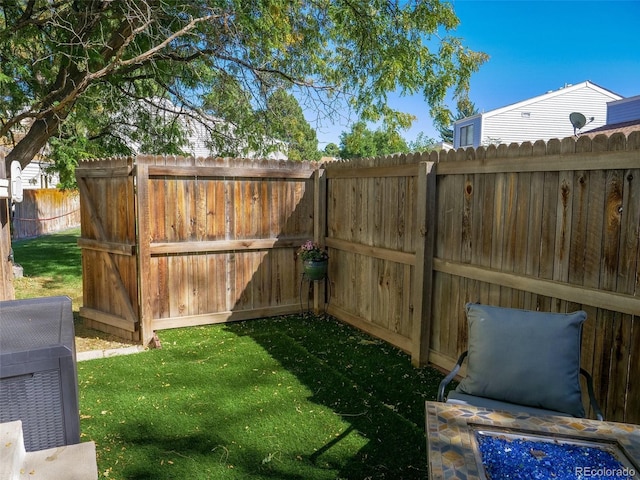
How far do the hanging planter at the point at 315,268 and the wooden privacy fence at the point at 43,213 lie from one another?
33.3 ft

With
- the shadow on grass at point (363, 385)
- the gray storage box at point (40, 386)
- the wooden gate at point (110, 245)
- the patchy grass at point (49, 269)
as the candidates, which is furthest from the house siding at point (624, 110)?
the gray storage box at point (40, 386)

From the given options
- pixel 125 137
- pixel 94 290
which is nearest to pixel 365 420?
pixel 94 290

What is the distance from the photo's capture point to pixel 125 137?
9.29 m

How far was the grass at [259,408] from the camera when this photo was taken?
2580mm

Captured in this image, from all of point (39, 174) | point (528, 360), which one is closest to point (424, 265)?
point (528, 360)

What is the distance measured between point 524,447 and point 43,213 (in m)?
16.9

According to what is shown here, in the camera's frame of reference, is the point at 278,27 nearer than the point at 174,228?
No

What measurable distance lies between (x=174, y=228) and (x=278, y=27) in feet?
10.6

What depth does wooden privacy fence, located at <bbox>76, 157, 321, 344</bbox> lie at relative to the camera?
4.83 m

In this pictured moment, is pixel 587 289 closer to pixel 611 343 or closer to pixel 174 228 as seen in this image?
Result: pixel 611 343

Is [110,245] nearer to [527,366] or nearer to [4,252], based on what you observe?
[4,252]

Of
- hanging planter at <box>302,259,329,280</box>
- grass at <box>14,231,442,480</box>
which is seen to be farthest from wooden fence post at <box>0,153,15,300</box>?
hanging planter at <box>302,259,329,280</box>

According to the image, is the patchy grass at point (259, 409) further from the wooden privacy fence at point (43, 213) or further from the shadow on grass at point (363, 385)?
the wooden privacy fence at point (43, 213)

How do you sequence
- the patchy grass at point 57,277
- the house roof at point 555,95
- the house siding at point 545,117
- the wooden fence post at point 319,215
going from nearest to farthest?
the patchy grass at point 57,277, the wooden fence post at point 319,215, the house roof at point 555,95, the house siding at point 545,117
